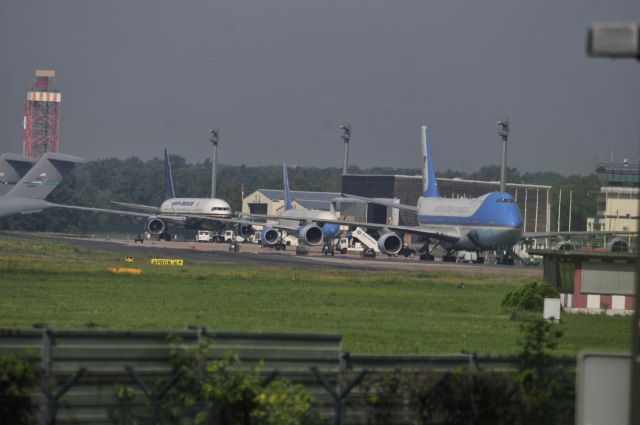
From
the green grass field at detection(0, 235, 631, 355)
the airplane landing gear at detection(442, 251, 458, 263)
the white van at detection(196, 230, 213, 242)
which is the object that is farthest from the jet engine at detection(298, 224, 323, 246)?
the white van at detection(196, 230, 213, 242)

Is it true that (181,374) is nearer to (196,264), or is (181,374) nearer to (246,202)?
(196,264)

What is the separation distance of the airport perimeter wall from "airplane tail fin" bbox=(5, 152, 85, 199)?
269ft

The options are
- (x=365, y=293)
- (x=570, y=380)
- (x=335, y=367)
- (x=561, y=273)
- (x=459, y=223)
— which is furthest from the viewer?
(x=459, y=223)

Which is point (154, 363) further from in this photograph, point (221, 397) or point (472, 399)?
point (472, 399)

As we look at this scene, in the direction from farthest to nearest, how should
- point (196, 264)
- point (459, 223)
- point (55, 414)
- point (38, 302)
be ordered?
1. point (459, 223)
2. point (196, 264)
3. point (38, 302)
4. point (55, 414)

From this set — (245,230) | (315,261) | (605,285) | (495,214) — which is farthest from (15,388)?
(245,230)

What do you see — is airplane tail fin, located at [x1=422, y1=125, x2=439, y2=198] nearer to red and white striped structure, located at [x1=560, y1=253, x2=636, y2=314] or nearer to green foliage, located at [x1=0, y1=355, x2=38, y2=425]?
red and white striped structure, located at [x1=560, y1=253, x2=636, y2=314]

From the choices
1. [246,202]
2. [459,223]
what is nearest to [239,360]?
[459,223]

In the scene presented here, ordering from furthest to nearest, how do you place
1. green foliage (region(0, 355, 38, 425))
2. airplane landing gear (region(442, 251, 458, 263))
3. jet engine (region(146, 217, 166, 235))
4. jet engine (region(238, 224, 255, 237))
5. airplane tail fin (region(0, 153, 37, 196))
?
jet engine (region(238, 224, 255, 237)) → jet engine (region(146, 217, 166, 235)) → airplane tail fin (region(0, 153, 37, 196)) → airplane landing gear (region(442, 251, 458, 263)) → green foliage (region(0, 355, 38, 425))

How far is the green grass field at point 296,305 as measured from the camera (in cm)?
2628

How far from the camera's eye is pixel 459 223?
82125 millimetres

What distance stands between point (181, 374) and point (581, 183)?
163748 mm

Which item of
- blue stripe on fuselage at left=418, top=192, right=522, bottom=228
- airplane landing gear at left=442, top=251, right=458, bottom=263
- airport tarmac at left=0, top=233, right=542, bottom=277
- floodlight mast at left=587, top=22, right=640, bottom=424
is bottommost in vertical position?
airport tarmac at left=0, top=233, right=542, bottom=277

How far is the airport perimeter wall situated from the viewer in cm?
1091
